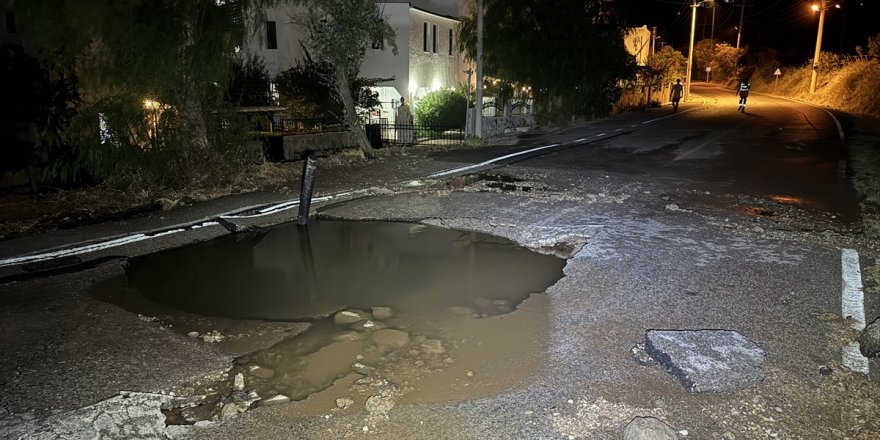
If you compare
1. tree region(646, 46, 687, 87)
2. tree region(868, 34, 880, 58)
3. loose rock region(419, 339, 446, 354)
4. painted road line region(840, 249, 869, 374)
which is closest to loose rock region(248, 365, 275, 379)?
loose rock region(419, 339, 446, 354)

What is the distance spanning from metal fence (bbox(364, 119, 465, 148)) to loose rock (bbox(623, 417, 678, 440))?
18179mm

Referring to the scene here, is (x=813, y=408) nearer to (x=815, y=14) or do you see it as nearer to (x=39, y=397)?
(x=39, y=397)

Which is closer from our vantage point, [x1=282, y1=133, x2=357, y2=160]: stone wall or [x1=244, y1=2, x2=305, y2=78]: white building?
[x1=282, y1=133, x2=357, y2=160]: stone wall

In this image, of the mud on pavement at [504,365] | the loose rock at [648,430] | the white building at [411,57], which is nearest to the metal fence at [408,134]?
the white building at [411,57]

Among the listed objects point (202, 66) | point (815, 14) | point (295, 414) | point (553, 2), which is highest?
point (815, 14)

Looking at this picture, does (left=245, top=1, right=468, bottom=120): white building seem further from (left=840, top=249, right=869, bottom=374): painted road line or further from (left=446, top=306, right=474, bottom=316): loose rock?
(left=446, top=306, right=474, bottom=316): loose rock

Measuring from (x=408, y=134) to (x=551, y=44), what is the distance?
30.3 feet

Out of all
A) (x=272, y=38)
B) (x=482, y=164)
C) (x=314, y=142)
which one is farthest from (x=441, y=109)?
(x=482, y=164)

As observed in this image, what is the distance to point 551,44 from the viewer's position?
28719 millimetres

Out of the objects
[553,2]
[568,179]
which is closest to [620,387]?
[568,179]

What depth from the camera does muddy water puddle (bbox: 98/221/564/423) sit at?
13.2 feet

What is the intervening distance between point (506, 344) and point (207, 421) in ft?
7.43

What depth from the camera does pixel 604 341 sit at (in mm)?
4633

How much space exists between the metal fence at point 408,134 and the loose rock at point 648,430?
18.2m
